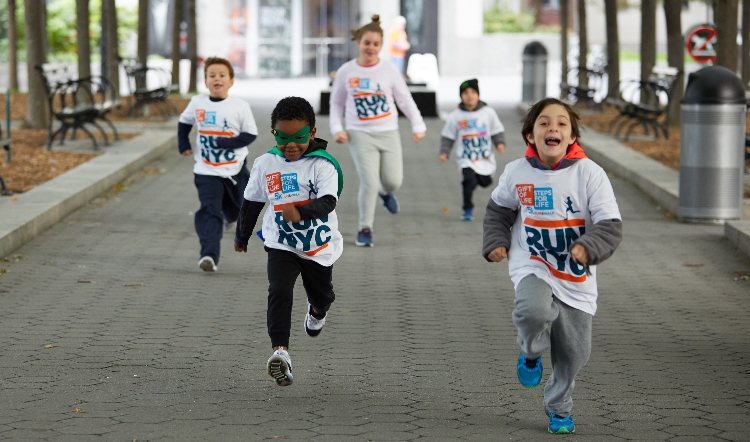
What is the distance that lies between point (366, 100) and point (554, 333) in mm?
5753

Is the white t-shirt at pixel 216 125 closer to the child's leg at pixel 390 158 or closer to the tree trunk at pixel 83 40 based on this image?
the child's leg at pixel 390 158

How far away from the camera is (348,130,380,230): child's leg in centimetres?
1062

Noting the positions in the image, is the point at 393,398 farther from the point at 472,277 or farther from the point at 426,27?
the point at 426,27

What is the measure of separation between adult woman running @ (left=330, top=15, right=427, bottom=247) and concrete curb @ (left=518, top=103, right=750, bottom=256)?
189 cm

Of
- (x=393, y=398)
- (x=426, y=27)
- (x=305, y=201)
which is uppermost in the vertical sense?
(x=426, y=27)

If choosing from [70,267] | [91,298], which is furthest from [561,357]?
[70,267]

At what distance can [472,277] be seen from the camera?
9.26 meters

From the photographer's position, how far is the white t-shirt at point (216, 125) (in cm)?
917

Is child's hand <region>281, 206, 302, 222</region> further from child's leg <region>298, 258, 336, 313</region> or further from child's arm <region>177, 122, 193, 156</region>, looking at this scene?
child's arm <region>177, 122, 193, 156</region>

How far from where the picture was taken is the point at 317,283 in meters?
6.14

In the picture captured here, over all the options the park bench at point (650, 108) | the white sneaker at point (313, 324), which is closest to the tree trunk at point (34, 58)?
the park bench at point (650, 108)

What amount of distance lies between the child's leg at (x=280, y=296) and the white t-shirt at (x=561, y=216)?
1311 millimetres

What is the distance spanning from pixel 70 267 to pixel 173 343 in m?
2.85

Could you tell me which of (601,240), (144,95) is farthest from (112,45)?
(601,240)
